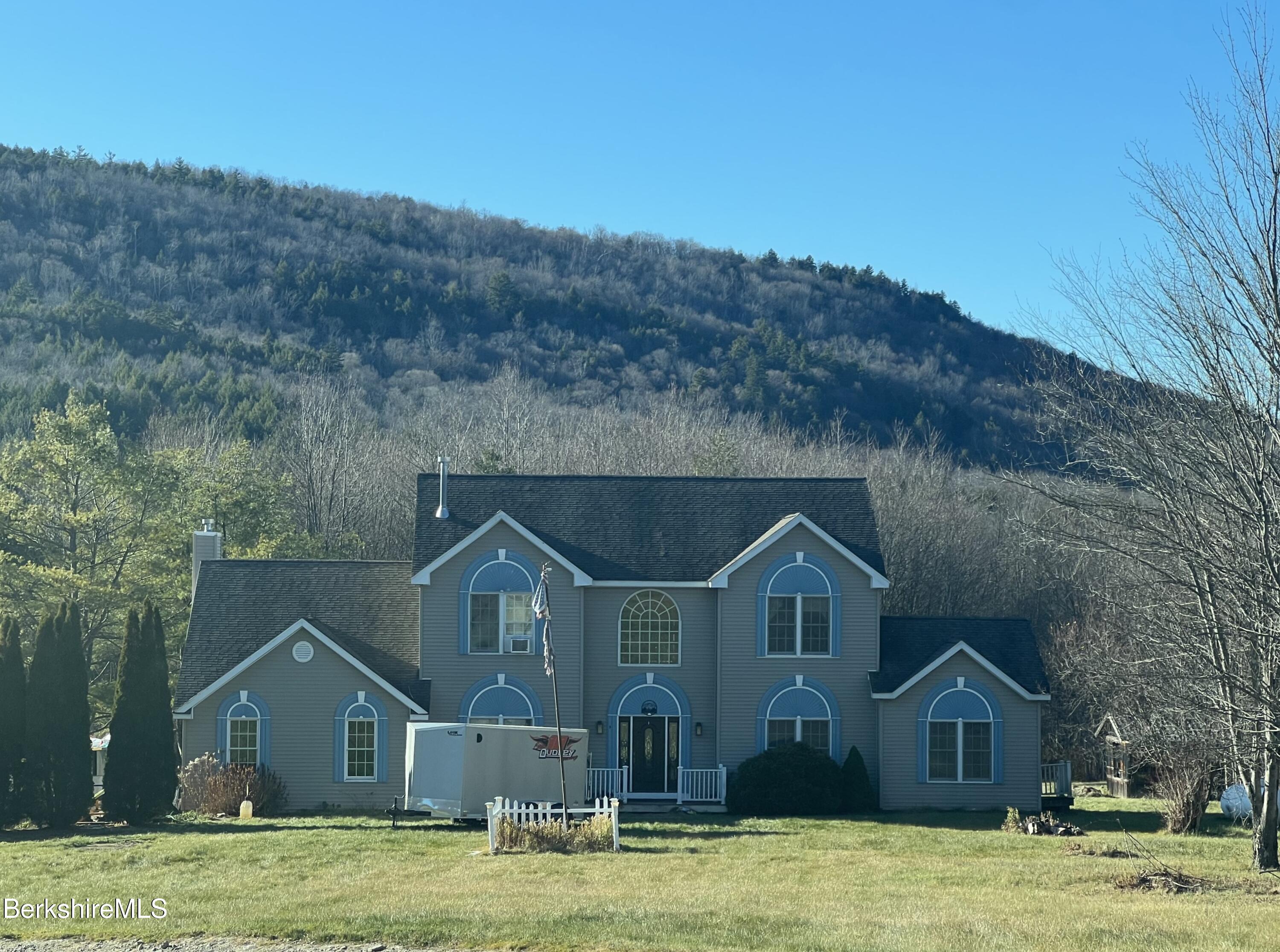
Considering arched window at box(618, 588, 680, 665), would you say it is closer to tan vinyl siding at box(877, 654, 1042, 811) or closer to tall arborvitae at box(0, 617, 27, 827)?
tan vinyl siding at box(877, 654, 1042, 811)

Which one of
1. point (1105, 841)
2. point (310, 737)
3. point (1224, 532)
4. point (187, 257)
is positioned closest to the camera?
point (1224, 532)

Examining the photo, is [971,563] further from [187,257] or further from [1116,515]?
[187,257]

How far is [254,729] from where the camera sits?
106ft

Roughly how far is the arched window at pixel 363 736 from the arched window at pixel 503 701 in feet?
6.57

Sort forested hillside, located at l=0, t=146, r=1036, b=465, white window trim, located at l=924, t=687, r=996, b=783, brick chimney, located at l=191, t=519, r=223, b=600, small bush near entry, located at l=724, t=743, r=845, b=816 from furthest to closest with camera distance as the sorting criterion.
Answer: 1. forested hillside, located at l=0, t=146, r=1036, b=465
2. brick chimney, located at l=191, t=519, r=223, b=600
3. white window trim, located at l=924, t=687, r=996, b=783
4. small bush near entry, located at l=724, t=743, r=845, b=816

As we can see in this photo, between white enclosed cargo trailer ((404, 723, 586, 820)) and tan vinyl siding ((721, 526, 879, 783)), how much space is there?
17.4 ft

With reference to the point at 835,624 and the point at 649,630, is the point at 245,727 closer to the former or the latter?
the point at 649,630

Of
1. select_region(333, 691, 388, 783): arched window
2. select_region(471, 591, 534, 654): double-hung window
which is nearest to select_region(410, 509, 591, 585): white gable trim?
select_region(471, 591, 534, 654): double-hung window

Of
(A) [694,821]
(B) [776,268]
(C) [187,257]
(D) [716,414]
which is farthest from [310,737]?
(B) [776,268]

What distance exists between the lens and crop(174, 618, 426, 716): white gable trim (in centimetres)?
3206

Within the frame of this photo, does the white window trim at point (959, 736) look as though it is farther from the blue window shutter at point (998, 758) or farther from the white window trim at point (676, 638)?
the white window trim at point (676, 638)

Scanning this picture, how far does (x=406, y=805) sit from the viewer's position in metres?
28.5

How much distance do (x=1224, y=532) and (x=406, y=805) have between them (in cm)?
1722

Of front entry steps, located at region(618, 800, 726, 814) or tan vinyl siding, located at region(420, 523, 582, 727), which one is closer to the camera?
front entry steps, located at region(618, 800, 726, 814)
